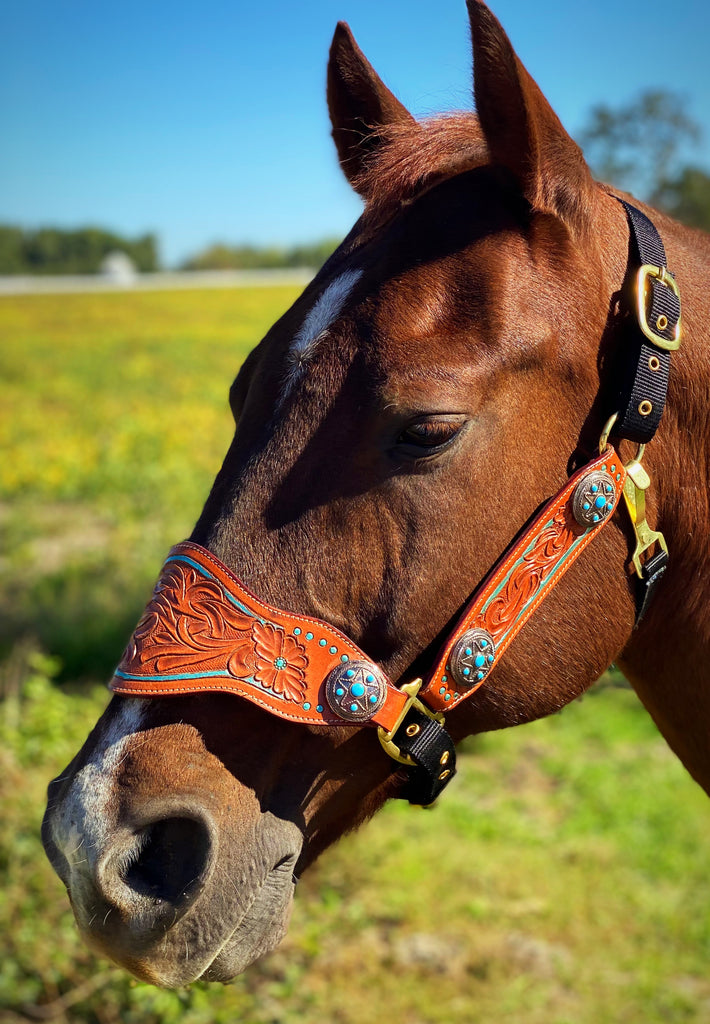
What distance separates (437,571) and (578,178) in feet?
3.03

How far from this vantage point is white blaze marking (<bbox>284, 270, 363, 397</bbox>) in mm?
1732

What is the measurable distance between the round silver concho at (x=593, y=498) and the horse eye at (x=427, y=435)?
312 millimetres

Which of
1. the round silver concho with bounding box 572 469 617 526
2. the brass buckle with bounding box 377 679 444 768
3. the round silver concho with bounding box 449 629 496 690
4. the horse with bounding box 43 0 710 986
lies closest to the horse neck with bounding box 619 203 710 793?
the horse with bounding box 43 0 710 986

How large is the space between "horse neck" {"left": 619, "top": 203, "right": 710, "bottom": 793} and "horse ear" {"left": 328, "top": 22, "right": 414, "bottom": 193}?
2.74ft

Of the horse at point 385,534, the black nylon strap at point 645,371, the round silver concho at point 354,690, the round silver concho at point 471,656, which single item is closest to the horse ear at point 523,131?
the horse at point 385,534

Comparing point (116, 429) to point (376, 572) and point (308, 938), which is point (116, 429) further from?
point (376, 572)

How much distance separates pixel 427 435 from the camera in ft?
5.38

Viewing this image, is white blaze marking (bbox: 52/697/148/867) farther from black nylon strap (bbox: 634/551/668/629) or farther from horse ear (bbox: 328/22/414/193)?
horse ear (bbox: 328/22/414/193)

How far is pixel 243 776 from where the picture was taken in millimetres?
1612

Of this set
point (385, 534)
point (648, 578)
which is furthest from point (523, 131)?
point (648, 578)

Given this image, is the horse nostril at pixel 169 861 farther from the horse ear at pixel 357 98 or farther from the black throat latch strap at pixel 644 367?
the horse ear at pixel 357 98

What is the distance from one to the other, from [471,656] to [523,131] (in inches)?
43.3

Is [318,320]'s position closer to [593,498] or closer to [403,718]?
[593,498]

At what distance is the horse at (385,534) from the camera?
1.57 metres
